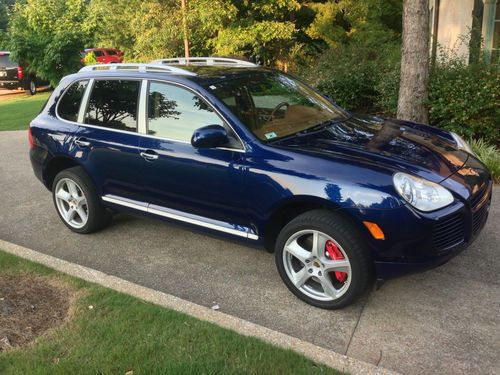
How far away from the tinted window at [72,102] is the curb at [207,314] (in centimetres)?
138

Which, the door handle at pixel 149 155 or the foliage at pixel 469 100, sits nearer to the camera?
the door handle at pixel 149 155

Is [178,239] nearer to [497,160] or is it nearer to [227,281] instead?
[227,281]

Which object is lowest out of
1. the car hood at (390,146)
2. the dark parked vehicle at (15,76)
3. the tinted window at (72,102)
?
the dark parked vehicle at (15,76)

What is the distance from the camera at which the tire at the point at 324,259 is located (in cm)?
333

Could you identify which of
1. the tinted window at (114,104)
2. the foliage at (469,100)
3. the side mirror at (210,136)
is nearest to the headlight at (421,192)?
the side mirror at (210,136)

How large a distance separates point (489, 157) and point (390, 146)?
10.8ft

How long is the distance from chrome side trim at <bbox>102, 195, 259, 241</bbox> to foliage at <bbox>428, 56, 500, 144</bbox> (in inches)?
178

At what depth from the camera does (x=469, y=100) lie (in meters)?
6.97

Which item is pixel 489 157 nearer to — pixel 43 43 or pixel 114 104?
pixel 114 104

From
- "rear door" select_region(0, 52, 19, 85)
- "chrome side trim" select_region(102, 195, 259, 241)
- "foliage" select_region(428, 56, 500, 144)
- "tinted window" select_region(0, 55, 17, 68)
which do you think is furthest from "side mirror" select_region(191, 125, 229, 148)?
"tinted window" select_region(0, 55, 17, 68)

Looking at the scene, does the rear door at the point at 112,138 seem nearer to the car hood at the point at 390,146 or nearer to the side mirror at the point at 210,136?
the side mirror at the point at 210,136

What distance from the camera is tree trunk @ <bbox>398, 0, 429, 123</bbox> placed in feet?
22.2

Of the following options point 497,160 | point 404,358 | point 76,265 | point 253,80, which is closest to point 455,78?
point 497,160

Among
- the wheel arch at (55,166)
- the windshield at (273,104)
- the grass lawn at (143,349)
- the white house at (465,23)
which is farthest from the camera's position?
the white house at (465,23)
